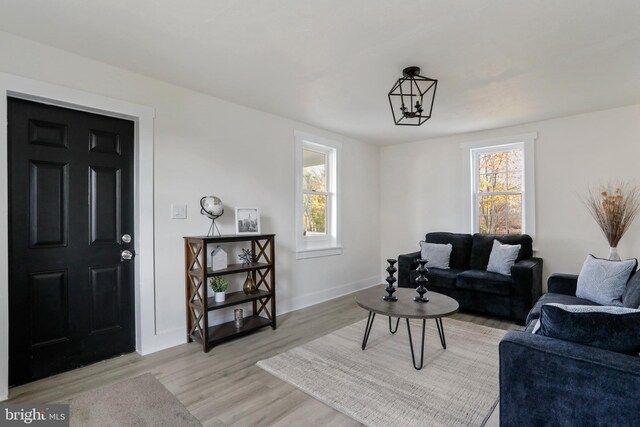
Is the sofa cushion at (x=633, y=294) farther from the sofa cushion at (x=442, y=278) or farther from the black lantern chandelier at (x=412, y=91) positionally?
the black lantern chandelier at (x=412, y=91)

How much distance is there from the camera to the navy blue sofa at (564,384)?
1265 millimetres

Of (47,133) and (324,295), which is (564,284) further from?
(47,133)

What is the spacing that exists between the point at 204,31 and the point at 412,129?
3.21m

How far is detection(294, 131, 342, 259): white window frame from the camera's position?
4270 millimetres

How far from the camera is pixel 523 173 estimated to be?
4.38 metres

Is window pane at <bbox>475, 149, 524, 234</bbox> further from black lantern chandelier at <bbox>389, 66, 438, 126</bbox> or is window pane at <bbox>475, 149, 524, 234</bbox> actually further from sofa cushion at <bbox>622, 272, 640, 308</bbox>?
sofa cushion at <bbox>622, 272, 640, 308</bbox>

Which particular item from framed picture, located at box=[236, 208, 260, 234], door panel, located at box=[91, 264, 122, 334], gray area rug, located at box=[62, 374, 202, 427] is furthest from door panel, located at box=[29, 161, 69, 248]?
framed picture, located at box=[236, 208, 260, 234]

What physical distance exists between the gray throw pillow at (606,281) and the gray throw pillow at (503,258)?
91 cm

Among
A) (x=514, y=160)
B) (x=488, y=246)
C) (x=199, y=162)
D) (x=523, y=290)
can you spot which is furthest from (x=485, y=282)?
(x=199, y=162)

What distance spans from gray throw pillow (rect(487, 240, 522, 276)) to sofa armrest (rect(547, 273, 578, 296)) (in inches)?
21.6

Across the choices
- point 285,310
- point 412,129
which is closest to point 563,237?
point 412,129

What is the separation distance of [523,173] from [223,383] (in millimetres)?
4353

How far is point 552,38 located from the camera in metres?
2.25

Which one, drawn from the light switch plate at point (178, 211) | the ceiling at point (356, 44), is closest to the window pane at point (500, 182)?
the ceiling at point (356, 44)
